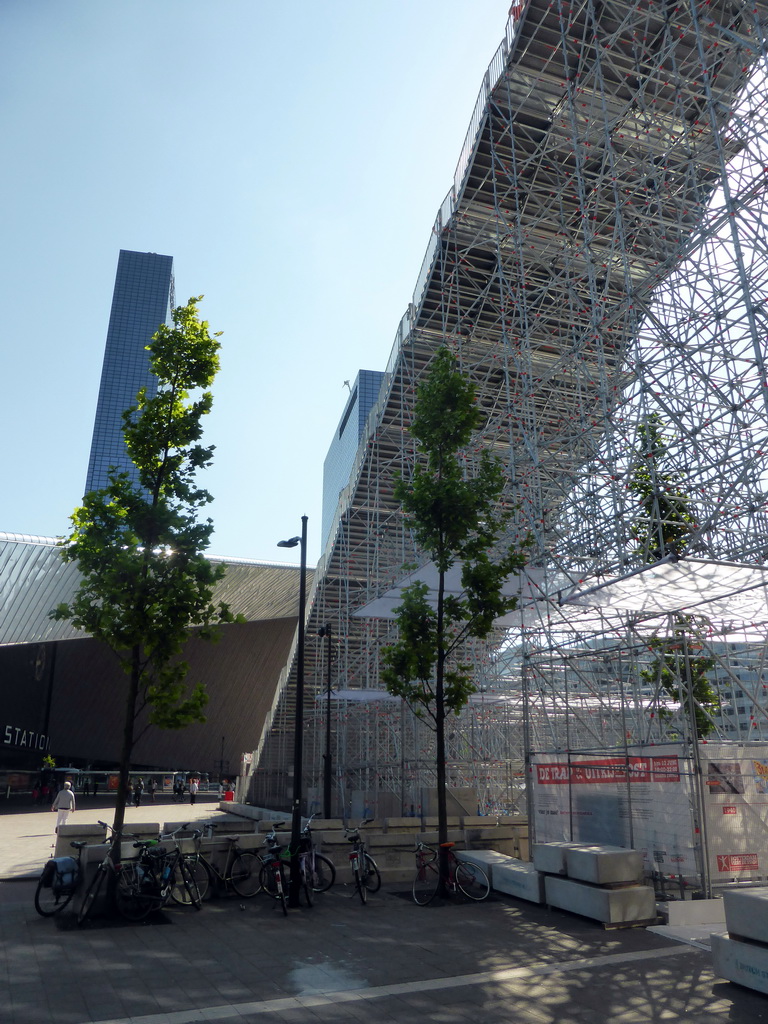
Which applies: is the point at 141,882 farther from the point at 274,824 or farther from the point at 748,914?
the point at 748,914

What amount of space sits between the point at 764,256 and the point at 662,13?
6.34 m

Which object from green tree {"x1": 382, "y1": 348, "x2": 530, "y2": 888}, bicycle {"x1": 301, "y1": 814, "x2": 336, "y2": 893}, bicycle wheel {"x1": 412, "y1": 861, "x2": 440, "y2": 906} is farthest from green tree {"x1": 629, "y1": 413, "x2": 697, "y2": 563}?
bicycle {"x1": 301, "y1": 814, "x2": 336, "y2": 893}

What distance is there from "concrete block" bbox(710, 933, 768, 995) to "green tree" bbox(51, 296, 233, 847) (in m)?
7.37

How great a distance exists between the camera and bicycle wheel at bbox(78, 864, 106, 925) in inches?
385

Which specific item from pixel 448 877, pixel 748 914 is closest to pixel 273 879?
pixel 448 877

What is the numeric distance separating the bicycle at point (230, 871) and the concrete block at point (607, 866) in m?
4.76

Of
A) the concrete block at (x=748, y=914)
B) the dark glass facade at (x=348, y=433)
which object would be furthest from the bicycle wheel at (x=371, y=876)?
the dark glass facade at (x=348, y=433)

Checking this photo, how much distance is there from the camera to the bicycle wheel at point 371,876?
11.9m

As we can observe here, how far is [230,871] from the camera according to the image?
11.9 m

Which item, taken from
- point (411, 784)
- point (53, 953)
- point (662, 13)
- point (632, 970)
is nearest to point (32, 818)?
point (411, 784)

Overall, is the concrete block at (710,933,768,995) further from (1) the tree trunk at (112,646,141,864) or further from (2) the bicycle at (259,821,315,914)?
(1) the tree trunk at (112,646,141,864)

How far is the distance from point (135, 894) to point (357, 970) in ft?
12.4

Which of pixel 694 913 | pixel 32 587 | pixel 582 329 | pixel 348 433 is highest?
pixel 348 433

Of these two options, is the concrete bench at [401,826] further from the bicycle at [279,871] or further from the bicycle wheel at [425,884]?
the bicycle at [279,871]
